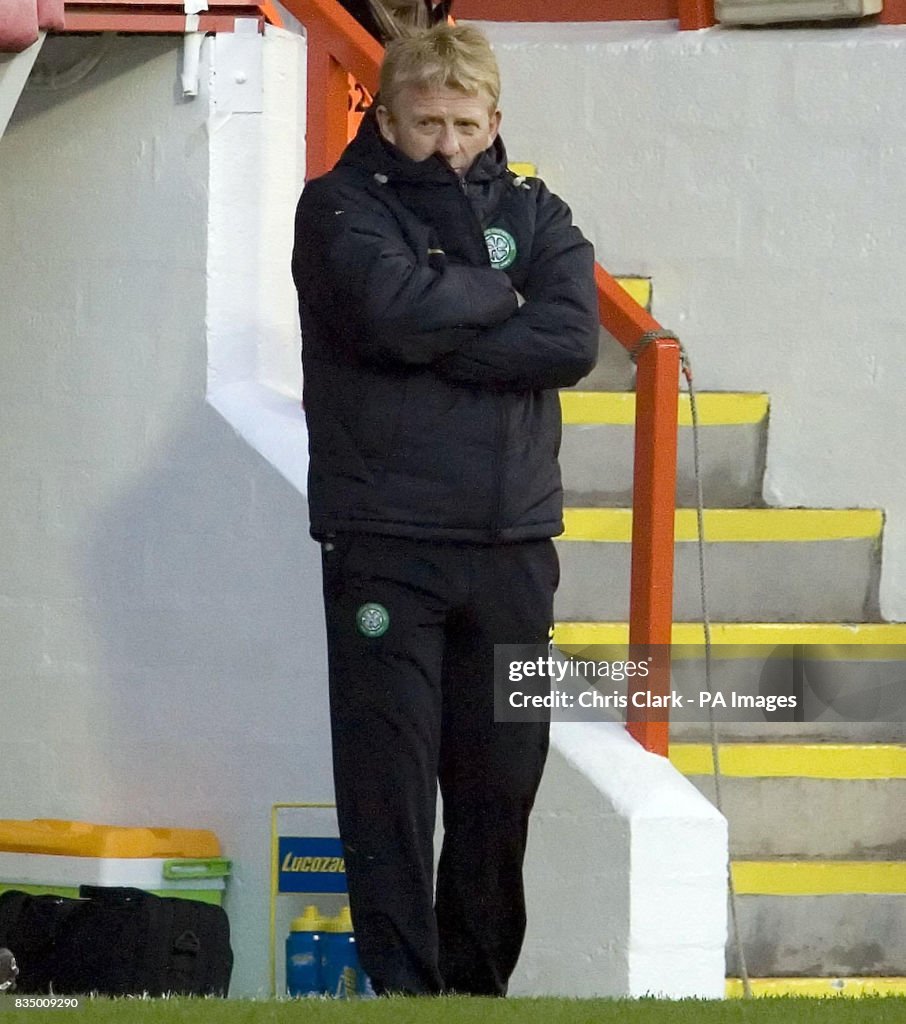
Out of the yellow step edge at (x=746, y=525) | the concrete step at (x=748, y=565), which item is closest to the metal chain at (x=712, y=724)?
the concrete step at (x=748, y=565)

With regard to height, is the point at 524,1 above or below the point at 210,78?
above

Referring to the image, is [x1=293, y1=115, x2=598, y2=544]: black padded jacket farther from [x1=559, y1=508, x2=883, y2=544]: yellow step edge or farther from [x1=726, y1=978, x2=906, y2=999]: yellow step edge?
[x1=559, y1=508, x2=883, y2=544]: yellow step edge

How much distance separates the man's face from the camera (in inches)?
127

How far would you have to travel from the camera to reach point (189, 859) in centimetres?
437

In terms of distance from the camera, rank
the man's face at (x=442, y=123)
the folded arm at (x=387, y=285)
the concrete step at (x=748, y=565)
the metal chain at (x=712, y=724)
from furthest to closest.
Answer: the concrete step at (x=748, y=565) < the metal chain at (x=712, y=724) < the man's face at (x=442, y=123) < the folded arm at (x=387, y=285)

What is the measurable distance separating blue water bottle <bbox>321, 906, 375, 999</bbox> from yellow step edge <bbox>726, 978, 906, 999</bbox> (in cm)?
73

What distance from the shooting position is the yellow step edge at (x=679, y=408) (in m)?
4.92

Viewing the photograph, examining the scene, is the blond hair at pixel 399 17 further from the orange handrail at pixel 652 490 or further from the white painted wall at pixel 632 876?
the white painted wall at pixel 632 876

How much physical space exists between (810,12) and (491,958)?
317 centimetres

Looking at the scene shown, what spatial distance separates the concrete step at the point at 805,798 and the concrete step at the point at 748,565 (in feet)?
1.40

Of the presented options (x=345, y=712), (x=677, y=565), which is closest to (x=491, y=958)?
(x=345, y=712)

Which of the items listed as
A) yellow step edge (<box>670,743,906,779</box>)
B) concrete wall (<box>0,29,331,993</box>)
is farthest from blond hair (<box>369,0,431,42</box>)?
yellow step edge (<box>670,743,906,779</box>)

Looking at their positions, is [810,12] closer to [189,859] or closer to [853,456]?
[853,456]

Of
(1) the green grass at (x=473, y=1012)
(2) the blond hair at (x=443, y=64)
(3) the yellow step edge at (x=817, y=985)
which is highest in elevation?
(2) the blond hair at (x=443, y=64)
